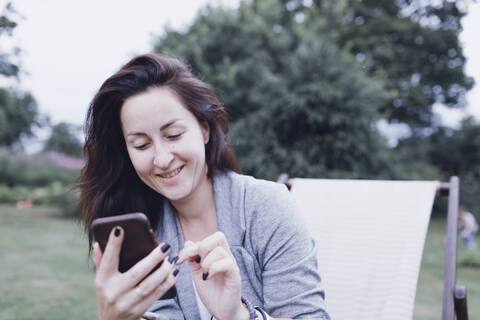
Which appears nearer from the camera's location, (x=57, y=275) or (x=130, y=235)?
(x=130, y=235)

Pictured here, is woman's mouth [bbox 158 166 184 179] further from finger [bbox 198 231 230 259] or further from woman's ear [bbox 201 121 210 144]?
finger [bbox 198 231 230 259]

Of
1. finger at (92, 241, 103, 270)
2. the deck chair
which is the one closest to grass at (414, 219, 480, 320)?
the deck chair

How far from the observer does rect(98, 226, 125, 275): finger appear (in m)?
1.31

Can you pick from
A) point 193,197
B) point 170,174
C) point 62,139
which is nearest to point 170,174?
point 170,174

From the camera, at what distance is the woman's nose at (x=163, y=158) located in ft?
5.75

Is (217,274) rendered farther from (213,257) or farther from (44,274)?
(44,274)

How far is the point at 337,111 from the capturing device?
778cm

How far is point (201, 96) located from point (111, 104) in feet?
1.23

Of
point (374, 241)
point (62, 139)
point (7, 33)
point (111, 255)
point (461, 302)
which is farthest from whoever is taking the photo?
point (62, 139)

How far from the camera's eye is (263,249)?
75.6 inches

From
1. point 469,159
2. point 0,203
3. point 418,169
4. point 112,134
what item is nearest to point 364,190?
point 112,134

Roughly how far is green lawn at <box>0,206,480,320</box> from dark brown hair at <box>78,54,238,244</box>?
1120mm

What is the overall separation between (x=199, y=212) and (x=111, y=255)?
0.82m

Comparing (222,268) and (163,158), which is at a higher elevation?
(163,158)
